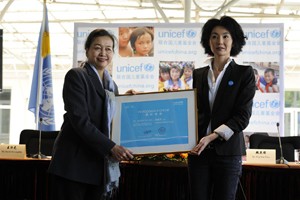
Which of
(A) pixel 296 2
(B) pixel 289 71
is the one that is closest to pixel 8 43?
(A) pixel 296 2

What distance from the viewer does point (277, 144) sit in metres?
4.45

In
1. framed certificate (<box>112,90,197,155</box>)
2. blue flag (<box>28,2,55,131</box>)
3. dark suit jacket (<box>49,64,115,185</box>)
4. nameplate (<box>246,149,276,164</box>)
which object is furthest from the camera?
blue flag (<box>28,2,55,131</box>)

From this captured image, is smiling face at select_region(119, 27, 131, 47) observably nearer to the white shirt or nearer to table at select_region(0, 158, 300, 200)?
table at select_region(0, 158, 300, 200)

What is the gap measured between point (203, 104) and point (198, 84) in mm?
117

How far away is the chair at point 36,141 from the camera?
4.46 m

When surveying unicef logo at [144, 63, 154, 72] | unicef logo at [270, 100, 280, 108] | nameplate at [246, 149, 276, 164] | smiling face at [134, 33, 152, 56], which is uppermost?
smiling face at [134, 33, 152, 56]

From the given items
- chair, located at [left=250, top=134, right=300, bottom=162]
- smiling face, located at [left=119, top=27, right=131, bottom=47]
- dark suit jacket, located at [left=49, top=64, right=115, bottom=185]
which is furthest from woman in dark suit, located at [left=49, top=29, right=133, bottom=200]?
smiling face, located at [left=119, top=27, right=131, bottom=47]

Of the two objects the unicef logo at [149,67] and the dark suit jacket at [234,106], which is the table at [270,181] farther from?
the unicef logo at [149,67]

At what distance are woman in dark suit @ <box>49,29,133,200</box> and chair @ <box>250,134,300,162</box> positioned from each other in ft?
8.70

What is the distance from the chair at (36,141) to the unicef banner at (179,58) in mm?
1415

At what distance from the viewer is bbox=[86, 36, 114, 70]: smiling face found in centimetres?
214

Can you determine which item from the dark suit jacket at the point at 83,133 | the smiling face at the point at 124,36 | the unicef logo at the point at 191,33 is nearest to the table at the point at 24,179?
the dark suit jacket at the point at 83,133

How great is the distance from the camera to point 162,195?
3.34 metres

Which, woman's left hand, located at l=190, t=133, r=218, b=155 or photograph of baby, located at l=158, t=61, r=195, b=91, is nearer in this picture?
woman's left hand, located at l=190, t=133, r=218, b=155
